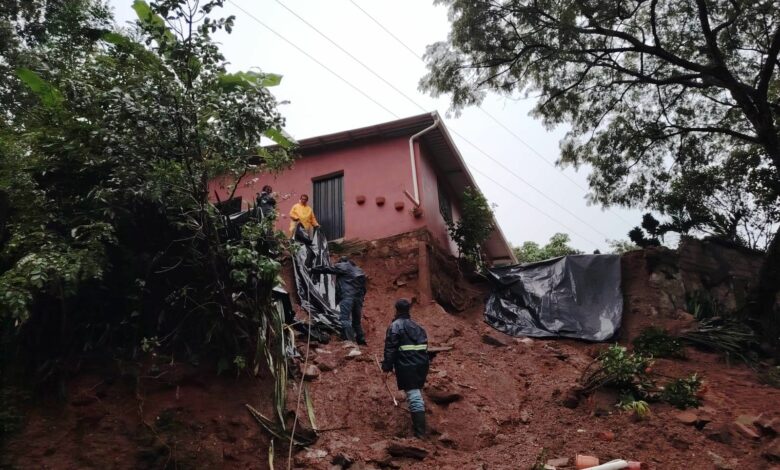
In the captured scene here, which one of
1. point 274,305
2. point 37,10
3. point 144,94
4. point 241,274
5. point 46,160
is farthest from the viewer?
Result: point 37,10

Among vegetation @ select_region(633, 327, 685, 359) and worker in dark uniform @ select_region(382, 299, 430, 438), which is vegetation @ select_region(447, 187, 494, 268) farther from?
worker in dark uniform @ select_region(382, 299, 430, 438)

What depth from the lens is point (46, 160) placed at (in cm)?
510

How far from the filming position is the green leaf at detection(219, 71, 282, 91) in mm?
4961

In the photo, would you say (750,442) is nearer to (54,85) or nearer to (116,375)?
(116,375)

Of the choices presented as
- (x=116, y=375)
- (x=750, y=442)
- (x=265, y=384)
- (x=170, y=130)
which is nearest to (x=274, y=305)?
(x=265, y=384)

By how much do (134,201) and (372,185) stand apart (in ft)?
20.7

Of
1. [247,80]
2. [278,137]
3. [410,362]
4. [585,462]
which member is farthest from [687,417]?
[247,80]

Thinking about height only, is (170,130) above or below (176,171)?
above

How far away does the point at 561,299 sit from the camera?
929 centimetres

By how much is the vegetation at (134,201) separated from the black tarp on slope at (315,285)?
208 centimetres

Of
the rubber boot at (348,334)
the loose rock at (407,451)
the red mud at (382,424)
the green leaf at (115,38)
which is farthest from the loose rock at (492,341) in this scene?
the green leaf at (115,38)

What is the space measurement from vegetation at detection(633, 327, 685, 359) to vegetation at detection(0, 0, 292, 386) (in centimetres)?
555

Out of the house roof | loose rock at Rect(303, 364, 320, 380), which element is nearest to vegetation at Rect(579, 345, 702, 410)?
loose rock at Rect(303, 364, 320, 380)

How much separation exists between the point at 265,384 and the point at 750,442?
482 centimetres
